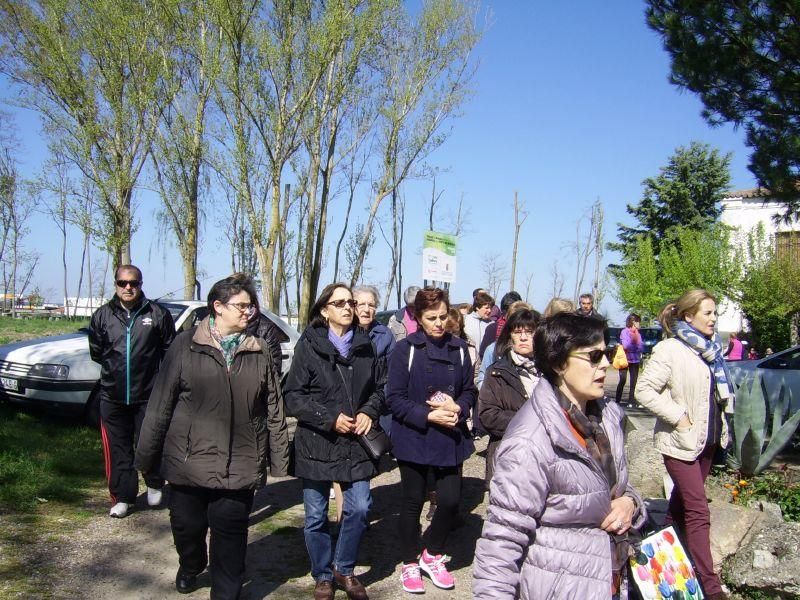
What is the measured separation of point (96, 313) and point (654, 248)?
40014mm

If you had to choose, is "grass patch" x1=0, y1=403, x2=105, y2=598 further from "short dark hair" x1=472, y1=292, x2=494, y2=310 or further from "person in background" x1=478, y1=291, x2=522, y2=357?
"short dark hair" x1=472, y1=292, x2=494, y2=310

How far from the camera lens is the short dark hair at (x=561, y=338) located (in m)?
2.48

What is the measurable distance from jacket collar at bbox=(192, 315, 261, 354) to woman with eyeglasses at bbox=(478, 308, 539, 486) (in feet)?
5.04

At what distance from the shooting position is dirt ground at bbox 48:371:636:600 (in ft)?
14.1

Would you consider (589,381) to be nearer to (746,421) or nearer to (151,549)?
(151,549)

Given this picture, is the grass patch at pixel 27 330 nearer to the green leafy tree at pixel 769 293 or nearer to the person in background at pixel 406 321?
the person in background at pixel 406 321

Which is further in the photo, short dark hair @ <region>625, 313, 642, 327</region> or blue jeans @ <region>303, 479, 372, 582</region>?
short dark hair @ <region>625, 313, 642, 327</region>

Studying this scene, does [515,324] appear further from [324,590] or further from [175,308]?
[175,308]

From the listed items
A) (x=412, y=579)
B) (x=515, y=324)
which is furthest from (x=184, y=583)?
(x=515, y=324)

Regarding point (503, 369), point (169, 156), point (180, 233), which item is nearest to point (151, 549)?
point (503, 369)

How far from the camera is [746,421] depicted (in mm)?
6234

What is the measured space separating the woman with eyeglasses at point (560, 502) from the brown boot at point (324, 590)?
6.80 feet

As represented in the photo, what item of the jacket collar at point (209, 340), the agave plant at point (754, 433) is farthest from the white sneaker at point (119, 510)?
the agave plant at point (754, 433)

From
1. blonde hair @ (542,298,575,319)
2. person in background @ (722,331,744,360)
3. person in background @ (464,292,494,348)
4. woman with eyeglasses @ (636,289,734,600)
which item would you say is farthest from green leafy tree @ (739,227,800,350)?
blonde hair @ (542,298,575,319)
